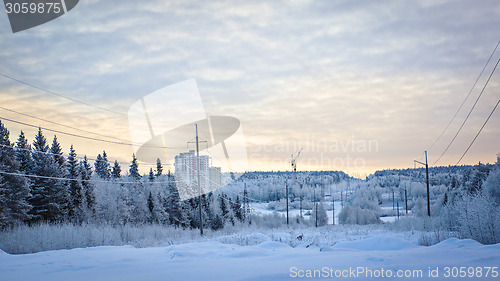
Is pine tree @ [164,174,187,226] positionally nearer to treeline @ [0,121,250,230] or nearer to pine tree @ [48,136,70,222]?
treeline @ [0,121,250,230]

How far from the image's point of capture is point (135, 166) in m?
74.1

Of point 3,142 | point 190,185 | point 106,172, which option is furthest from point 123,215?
point 106,172

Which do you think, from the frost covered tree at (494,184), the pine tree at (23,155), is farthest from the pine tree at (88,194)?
the frost covered tree at (494,184)

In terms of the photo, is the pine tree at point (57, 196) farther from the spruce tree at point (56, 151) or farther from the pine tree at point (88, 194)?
the pine tree at point (88, 194)

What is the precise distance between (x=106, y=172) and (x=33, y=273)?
→ 75.2m

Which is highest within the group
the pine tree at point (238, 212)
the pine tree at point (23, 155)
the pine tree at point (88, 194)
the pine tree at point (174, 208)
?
the pine tree at point (23, 155)

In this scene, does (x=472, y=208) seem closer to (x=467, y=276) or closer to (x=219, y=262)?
(x=467, y=276)

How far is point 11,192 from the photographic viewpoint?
3145cm

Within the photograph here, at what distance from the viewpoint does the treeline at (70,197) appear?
31797mm

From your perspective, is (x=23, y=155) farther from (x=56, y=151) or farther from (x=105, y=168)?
(x=105, y=168)

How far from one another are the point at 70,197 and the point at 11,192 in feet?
27.8

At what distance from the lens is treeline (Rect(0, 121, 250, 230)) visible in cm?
3180

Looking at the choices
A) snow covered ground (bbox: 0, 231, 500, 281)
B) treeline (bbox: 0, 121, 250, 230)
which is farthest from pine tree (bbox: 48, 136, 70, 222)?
snow covered ground (bbox: 0, 231, 500, 281)

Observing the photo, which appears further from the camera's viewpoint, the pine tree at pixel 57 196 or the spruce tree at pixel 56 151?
the spruce tree at pixel 56 151
